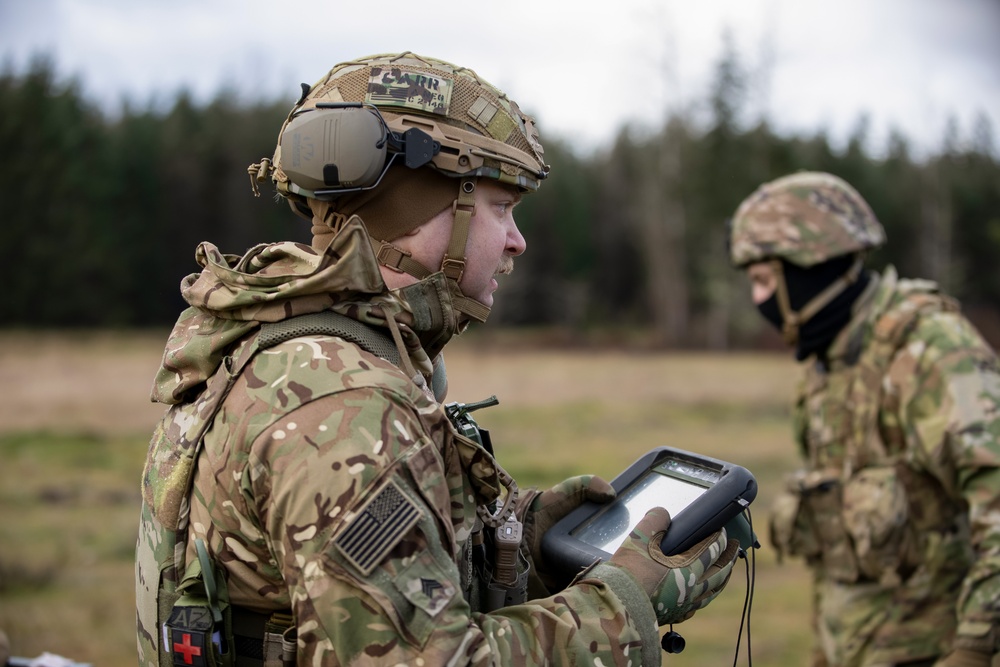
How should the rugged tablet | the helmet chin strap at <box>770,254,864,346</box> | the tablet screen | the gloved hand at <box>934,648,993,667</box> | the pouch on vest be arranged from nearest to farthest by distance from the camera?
the pouch on vest, the rugged tablet, the tablet screen, the gloved hand at <box>934,648,993,667</box>, the helmet chin strap at <box>770,254,864,346</box>

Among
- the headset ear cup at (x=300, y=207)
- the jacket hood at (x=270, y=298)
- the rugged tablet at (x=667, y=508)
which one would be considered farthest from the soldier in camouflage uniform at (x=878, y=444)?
the headset ear cup at (x=300, y=207)

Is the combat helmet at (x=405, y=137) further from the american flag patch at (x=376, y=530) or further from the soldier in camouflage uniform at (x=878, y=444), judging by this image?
the soldier in camouflage uniform at (x=878, y=444)

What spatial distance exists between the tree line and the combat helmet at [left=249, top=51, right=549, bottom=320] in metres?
21.4

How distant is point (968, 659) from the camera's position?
4.01m

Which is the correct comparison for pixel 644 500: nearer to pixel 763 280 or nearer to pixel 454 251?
pixel 454 251

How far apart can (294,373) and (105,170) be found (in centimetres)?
2975

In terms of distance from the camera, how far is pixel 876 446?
15.9ft

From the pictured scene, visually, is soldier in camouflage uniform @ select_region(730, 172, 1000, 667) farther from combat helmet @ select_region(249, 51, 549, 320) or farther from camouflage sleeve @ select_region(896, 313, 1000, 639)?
combat helmet @ select_region(249, 51, 549, 320)

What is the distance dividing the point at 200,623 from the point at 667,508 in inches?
49.5

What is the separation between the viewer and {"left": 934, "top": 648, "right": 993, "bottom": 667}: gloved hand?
3990mm

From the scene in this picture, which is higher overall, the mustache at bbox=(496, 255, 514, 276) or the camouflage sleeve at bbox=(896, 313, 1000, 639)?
the mustache at bbox=(496, 255, 514, 276)

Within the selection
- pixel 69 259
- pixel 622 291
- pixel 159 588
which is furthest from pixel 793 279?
pixel 622 291

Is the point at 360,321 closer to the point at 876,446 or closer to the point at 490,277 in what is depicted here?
the point at 490,277

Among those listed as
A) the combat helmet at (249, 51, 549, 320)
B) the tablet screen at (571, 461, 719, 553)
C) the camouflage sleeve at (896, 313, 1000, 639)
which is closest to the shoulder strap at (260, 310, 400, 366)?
the combat helmet at (249, 51, 549, 320)
